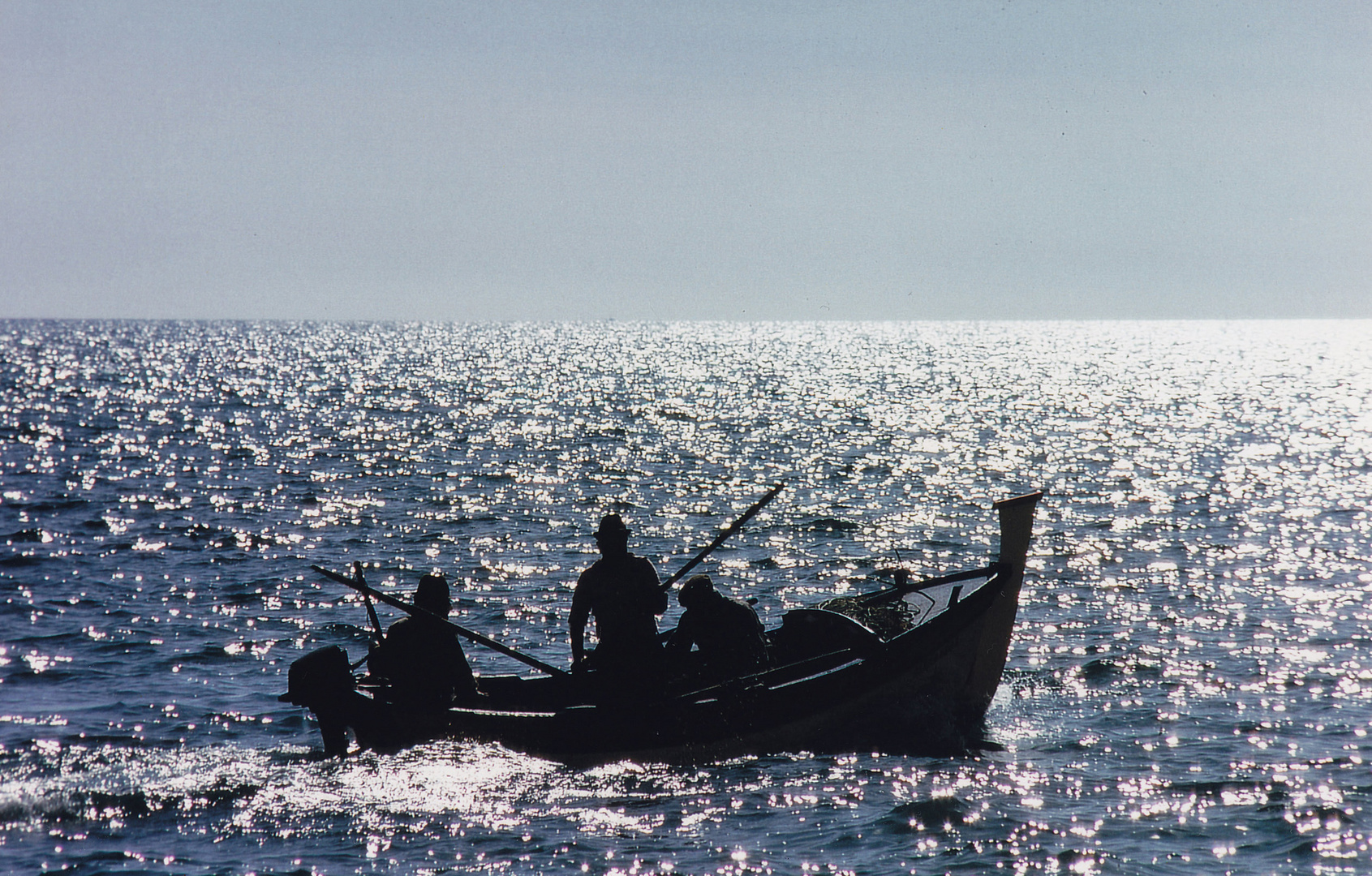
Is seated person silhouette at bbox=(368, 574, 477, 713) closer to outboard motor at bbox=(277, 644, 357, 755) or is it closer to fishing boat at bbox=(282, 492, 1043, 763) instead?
fishing boat at bbox=(282, 492, 1043, 763)

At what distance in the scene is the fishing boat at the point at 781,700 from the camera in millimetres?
12156

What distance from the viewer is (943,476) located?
39.5m

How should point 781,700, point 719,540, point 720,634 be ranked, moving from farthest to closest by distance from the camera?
point 719,540 < point 720,634 < point 781,700

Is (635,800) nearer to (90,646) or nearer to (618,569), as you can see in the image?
(618,569)

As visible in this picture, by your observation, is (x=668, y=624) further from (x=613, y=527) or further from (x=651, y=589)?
(x=613, y=527)

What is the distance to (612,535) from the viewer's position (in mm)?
12289

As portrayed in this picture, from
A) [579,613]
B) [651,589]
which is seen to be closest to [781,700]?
[651,589]

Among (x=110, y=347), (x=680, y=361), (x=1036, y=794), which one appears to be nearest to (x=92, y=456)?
(x=1036, y=794)

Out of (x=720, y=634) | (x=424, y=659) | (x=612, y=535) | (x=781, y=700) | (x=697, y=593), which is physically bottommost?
(x=781, y=700)

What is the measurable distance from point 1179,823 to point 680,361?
137304 mm

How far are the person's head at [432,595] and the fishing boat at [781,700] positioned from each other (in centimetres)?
79

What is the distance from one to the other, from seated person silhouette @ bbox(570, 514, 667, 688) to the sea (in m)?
1.19

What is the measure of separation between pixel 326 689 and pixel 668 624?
7.98m

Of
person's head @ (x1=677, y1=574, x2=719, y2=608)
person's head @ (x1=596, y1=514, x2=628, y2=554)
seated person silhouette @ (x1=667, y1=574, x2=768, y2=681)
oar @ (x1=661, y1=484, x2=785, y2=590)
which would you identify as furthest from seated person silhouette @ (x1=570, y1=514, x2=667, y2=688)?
oar @ (x1=661, y1=484, x2=785, y2=590)
